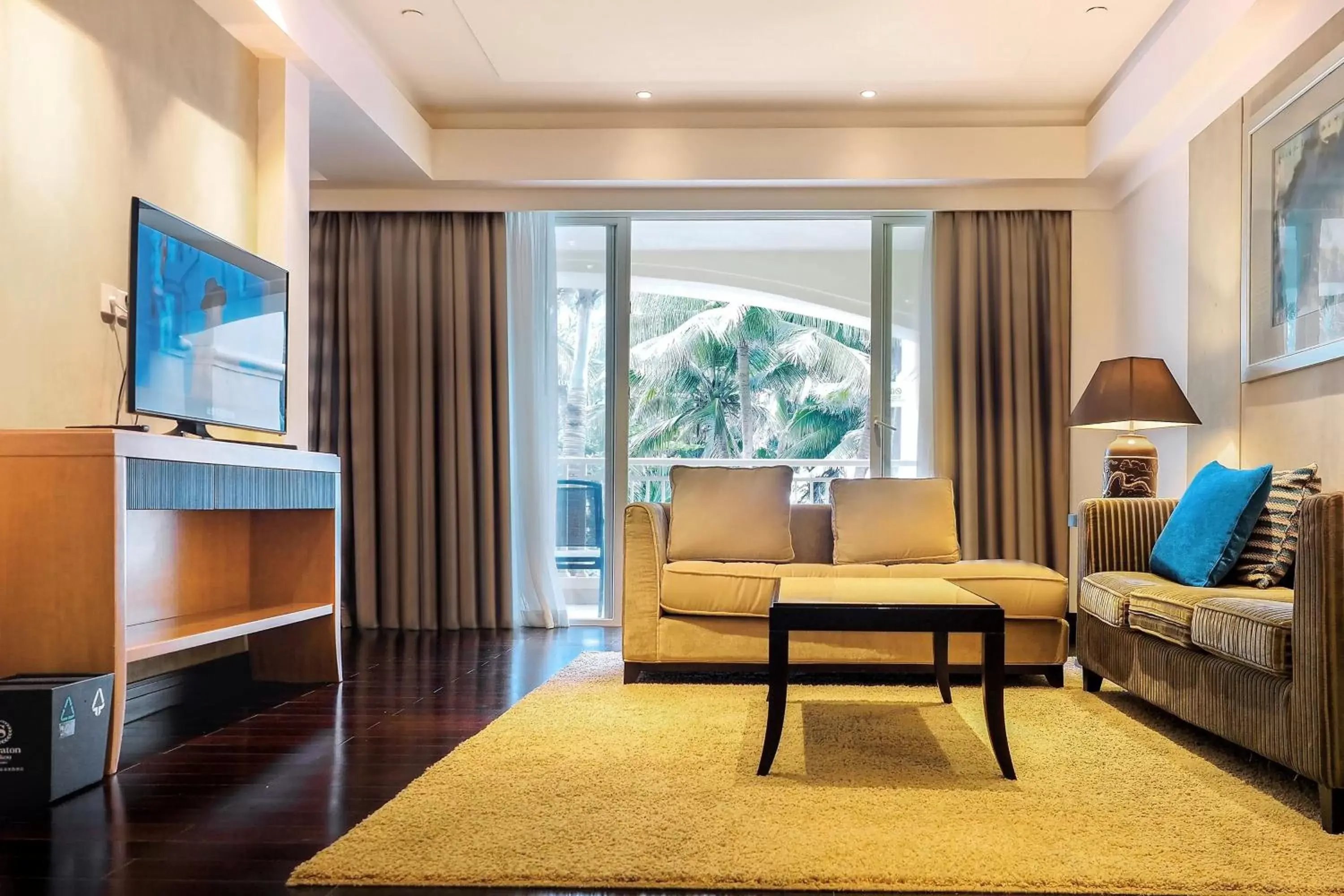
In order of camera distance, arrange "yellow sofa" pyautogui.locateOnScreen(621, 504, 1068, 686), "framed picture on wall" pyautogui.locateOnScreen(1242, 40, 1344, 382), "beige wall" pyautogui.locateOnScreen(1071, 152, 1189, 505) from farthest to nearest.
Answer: "beige wall" pyautogui.locateOnScreen(1071, 152, 1189, 505) → "yellow sofa" pyautogui.locateOnScreen(621, 504, 1068, 686) → "framed picture on wall" pyautogui.locateOnScreen(1242, 40, 1344, 382)

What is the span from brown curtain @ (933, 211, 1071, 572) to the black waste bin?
165 inches

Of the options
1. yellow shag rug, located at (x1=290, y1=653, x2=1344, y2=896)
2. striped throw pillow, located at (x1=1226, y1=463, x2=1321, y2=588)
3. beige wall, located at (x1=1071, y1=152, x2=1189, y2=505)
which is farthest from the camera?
beige wall, located at (x1=1071, y1=152, x2=1189, y2=505)

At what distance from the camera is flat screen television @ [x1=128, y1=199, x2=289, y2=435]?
295cm

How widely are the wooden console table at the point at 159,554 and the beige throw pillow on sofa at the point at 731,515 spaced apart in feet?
4.25

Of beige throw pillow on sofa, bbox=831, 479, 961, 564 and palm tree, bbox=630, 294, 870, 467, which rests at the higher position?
palm tree, bbox=630, 294, 870, 467

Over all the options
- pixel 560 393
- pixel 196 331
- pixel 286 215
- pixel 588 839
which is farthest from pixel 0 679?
pixel 560 393

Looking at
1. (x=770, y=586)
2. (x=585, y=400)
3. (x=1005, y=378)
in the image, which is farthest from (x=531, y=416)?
(x=1005, y=378)

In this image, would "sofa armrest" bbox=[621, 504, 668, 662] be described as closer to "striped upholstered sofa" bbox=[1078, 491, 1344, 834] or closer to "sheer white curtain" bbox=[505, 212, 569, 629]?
"striped upholstered sofa" bbox=[1078, 491, 1344, 834]

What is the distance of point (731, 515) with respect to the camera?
4.29 m

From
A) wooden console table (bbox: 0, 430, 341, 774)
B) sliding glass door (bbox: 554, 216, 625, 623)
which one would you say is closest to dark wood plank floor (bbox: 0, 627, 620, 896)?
wooden console table (bbox: 0, 430, 341, 774)

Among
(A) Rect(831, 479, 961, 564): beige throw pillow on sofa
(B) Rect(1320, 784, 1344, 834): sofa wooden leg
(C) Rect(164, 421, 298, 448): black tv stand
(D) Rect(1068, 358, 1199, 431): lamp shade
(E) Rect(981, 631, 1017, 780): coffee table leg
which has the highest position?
(D) Rect(1068, 358, 1199, 431): lamp shade

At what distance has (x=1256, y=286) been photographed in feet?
12.9

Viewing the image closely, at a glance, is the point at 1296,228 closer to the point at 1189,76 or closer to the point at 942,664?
the point at 1189,76

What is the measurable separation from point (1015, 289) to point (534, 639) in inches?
117
